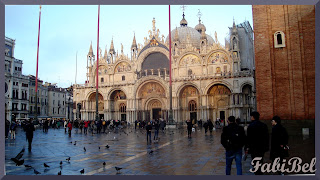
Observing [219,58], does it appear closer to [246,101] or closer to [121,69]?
[246,101]

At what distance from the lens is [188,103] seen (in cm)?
4291

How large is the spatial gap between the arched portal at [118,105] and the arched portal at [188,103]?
11023 mm

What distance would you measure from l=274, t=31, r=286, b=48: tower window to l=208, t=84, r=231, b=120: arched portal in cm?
2218

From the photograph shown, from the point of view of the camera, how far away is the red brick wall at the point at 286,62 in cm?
1734

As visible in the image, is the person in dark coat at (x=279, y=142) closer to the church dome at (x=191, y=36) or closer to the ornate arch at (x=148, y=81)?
the ornate arch at (x=148, y=81)

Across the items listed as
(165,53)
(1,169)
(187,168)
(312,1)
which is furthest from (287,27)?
(165,53)

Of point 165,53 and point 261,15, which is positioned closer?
point 261,15

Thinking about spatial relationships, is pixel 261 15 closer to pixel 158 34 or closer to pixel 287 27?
pixel 287 27

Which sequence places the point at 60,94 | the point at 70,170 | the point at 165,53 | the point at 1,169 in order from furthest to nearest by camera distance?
the point at 60,94 → the point at 165,53 → the point at 70,170 → the point at 1,169

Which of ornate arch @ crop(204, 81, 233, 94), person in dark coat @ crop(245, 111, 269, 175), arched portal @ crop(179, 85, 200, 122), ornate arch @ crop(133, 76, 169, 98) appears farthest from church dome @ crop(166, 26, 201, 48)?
person in dark coat @ crop(245, 111, 269, 175)

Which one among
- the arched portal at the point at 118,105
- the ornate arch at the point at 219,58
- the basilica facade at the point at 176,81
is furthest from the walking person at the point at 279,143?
the arched portal at the point at 118,105

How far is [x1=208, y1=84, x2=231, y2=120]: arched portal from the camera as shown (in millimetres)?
40312

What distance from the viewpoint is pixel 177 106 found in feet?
137

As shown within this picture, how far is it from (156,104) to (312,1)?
122 ft
